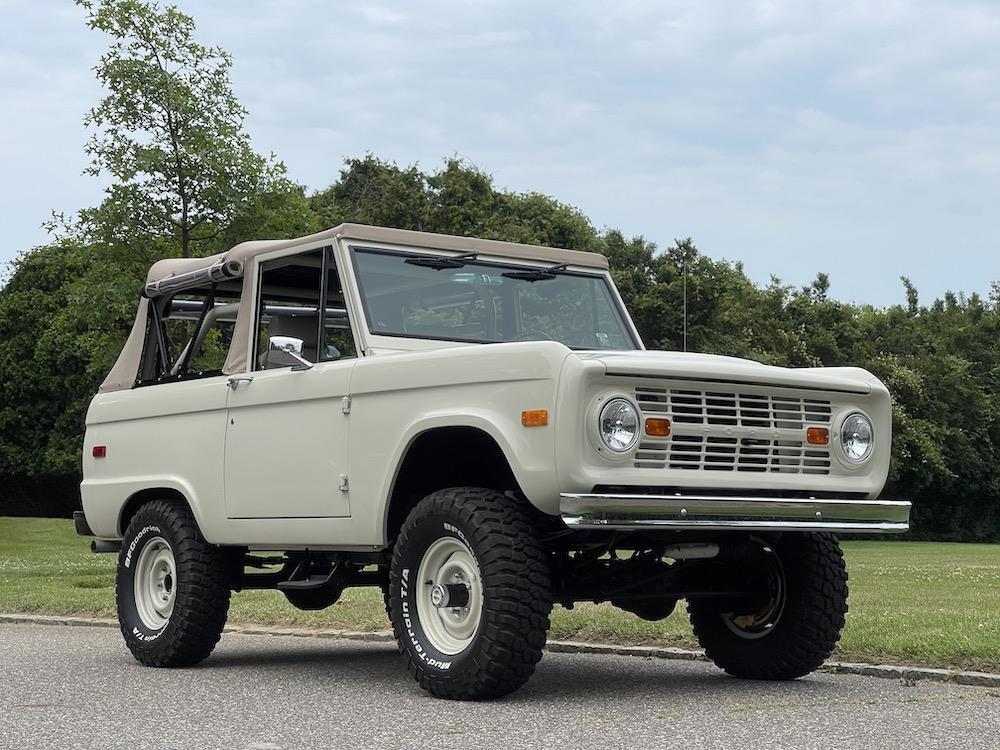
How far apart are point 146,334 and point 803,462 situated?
5.07 meters

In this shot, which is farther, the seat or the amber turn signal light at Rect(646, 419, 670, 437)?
the seat

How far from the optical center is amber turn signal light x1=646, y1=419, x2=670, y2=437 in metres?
7.23

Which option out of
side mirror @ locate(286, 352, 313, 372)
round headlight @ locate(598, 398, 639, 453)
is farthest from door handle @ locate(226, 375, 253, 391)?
round headlight @ locate(598, 398, 639, 453)

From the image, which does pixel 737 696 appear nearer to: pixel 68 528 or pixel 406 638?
pixel 406 638

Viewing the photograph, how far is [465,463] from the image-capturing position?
8.12m

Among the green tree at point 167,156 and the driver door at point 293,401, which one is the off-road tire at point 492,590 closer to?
the driver door at point 293,401

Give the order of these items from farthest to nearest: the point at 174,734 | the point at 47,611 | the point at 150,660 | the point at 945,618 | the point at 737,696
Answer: the point at 47,611
the point at 945,618
the point at 150,660
the point at 737,696
the point at 174,734

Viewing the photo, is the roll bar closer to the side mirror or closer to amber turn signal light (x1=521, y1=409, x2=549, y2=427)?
the side mirror

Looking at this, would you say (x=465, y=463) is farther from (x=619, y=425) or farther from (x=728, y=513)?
(x=728, y=513)

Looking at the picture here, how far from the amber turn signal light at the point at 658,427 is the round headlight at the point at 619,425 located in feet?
0.28

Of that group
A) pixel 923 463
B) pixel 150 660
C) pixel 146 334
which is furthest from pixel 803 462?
pixel 923 463

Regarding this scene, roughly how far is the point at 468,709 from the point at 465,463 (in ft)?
4.75

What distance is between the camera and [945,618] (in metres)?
10.7

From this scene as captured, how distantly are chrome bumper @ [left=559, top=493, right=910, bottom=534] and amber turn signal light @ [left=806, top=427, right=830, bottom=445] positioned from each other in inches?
13.1
